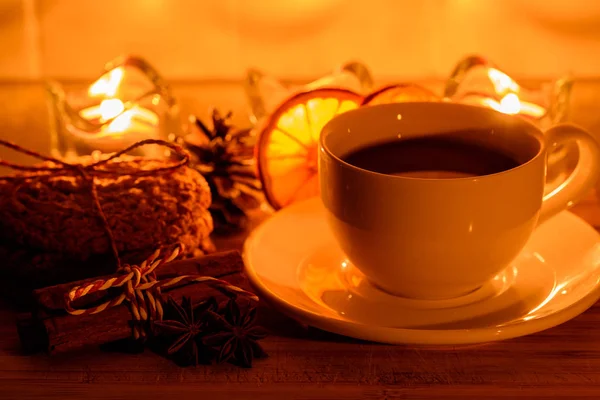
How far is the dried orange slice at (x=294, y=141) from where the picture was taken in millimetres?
755

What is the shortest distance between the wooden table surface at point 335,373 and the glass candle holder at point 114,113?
1.02 ft

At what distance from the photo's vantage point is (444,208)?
1.80 ft

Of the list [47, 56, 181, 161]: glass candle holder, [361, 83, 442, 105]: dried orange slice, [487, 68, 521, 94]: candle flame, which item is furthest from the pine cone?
[487, 68, 521, 94]: candle flame

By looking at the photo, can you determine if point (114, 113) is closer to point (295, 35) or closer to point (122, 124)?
point (122, 124)

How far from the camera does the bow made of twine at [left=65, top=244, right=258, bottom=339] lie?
1.79ft

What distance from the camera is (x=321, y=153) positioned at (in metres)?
0.61

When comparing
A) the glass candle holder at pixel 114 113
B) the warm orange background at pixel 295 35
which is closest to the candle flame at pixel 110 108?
the glass candle holder at pixel 114 113

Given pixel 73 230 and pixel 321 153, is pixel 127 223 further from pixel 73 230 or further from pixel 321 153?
pixel 321 153

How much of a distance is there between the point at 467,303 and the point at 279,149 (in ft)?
0.83

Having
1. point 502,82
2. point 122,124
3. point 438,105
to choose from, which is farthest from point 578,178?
point 122,124

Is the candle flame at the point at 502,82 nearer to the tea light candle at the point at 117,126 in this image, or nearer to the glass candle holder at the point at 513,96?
the glass candle holder at the point at 513,96

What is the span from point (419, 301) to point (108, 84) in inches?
17.5

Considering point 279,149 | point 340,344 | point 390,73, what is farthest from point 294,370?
point 390,73

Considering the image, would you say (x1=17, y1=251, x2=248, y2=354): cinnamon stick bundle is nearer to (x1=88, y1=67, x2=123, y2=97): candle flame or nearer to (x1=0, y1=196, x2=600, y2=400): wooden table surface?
(x1=0, y1=196, x2=600, y2=400): wooden table surface
